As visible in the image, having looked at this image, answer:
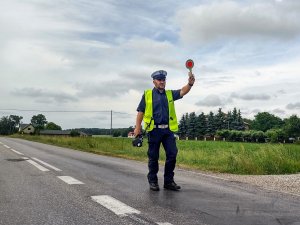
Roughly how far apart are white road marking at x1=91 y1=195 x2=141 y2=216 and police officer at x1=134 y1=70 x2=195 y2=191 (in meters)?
1.29

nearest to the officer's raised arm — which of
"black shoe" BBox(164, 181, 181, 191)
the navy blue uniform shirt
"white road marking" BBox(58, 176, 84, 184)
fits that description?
the navy blue uniform shirt

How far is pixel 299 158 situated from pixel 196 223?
9.31 metres

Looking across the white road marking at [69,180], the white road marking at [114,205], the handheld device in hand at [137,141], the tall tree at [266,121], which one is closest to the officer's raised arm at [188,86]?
the handheld device in hand at [137,141]

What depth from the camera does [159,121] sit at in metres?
6.66

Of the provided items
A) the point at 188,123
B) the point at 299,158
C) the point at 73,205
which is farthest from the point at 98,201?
the point at 188,123

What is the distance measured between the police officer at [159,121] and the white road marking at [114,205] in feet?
4.22

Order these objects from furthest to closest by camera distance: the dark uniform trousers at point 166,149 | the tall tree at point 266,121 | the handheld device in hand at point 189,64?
the tall tree at point 266,121 < the handheld device in hand at point 189,64 < the dark uniform trousers at point 166,149

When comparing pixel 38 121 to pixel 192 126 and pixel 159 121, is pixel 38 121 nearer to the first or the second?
pixel 192 126

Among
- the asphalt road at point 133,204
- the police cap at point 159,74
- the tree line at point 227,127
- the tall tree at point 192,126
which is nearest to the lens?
the asphalt road at point 133,204

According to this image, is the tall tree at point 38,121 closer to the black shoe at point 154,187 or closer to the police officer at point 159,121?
the police officer at point 159,121

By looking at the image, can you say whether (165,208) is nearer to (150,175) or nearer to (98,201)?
(98,201)

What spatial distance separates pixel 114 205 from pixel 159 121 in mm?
2070

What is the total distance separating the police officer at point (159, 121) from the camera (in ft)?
21.9

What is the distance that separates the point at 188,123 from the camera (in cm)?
11244
